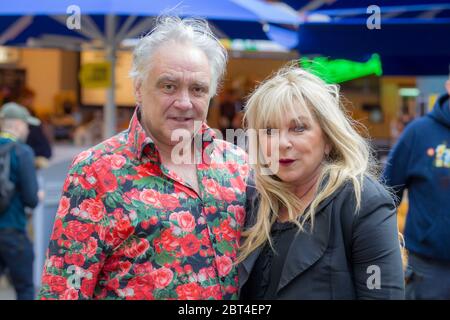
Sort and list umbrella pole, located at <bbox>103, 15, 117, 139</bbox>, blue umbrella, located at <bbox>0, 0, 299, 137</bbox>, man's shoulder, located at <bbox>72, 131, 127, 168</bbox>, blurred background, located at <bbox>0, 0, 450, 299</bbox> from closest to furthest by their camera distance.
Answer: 1. man's shoulder, located at <bbox>72, 131, 127, 168</bbox>
2. blurred background, located at <bbox>0, 0, 450, 299</bbox>
3. blue umbrella, located at <bbox>0, 0, 299, 137</bbox>
4. umbrella pole, located at <bbox>103, 15, 117, 139</bbox>

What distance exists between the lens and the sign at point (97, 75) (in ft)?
22.5

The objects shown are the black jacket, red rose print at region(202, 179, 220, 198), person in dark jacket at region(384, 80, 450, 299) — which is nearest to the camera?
the black jacket

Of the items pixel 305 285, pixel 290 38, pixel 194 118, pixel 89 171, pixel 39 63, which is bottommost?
pixel 305 285

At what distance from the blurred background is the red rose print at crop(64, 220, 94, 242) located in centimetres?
81

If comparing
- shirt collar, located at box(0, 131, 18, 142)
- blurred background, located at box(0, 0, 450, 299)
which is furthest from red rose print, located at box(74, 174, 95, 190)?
shirt collar, located at box(0, 131, 18, 142)

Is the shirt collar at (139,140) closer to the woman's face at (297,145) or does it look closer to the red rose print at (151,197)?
the red rose print at (151,197)

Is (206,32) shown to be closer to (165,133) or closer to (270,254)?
(165,133)

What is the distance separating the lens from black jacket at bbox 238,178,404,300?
209 centimetres

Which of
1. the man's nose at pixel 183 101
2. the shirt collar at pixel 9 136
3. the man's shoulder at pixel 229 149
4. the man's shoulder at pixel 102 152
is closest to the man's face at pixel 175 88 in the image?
the man's nose at pixel 183 101

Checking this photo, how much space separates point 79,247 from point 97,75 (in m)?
4.85

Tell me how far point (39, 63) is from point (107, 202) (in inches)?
509

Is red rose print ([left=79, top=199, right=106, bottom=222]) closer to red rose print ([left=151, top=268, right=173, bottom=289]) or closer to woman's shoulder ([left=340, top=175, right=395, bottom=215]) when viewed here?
red rose print ([left=151, top=268, right=173, bottom=289])

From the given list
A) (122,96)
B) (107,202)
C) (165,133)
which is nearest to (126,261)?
(107,202)

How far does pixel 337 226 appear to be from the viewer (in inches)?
83.7
